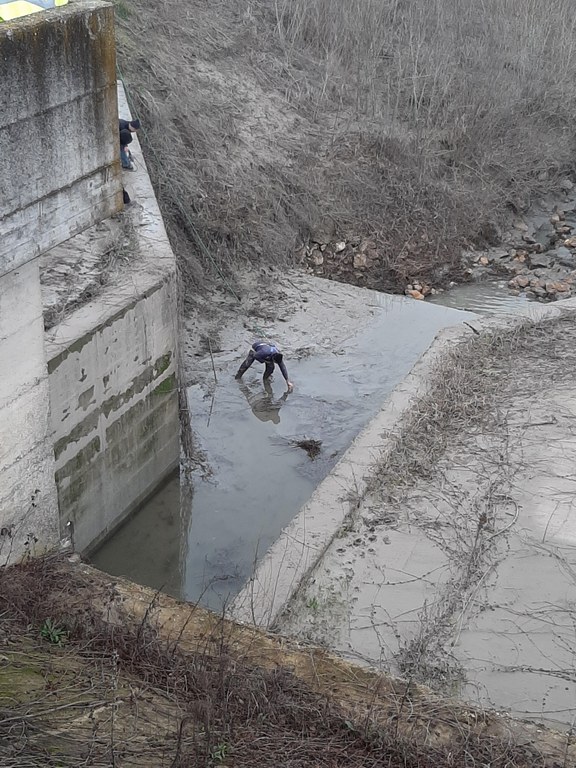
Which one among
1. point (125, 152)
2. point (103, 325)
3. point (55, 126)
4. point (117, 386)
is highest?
point (55, 126)

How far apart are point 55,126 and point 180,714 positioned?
357cm

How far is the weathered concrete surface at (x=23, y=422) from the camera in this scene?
6.05 metres

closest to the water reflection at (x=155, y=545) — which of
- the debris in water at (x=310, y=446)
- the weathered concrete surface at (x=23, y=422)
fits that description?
the debris in water at (x=310, y=446)

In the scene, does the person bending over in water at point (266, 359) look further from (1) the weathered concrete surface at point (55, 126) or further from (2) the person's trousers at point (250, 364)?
(1) the weathered concrete surface at point (55, 126)

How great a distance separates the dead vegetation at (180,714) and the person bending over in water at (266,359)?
5.96 metres

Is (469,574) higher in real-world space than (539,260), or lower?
higher

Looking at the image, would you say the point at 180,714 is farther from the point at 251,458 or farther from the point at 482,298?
the point at 482,298

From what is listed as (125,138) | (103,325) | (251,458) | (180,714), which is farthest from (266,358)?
(180,714)

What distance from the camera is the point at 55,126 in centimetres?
524

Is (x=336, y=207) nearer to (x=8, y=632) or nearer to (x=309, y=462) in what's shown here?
(x=309, y=462)

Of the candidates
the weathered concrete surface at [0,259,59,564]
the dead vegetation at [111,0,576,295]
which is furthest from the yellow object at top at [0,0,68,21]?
the dead vegetation at [111,0,576,295]

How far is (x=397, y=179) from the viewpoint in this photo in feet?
57.7

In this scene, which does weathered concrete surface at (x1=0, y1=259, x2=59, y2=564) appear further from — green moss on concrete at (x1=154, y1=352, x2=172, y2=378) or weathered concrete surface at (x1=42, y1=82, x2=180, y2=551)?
green moss on concrete at (x1=154, y1=352, x2=172, y2=378)

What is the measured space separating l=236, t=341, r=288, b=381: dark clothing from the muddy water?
253mm
